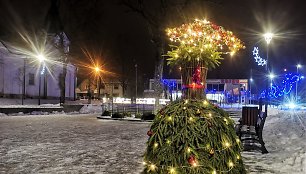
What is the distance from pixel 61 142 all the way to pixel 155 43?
52.9ft

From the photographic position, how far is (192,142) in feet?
16.3

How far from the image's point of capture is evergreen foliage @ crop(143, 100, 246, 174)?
195 inches

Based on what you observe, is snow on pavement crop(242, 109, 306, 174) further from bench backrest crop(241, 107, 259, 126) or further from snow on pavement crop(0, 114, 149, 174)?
snow on pavement crop(0, 114, 149, 174)

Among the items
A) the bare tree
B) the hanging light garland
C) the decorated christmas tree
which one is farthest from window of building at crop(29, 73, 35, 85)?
the decorated christmas tree

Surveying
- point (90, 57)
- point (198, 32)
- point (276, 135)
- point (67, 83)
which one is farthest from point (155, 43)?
point (90, 57)

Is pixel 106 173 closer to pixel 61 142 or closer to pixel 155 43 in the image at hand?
pixel 61 142

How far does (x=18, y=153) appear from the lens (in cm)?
1047

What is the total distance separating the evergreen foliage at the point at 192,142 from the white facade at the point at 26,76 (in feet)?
124

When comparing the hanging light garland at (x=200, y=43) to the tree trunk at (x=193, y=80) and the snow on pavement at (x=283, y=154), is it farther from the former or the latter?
the snow on pavement at (x=283, y=154)

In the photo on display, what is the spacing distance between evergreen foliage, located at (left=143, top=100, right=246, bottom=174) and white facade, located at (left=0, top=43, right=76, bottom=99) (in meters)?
37.9

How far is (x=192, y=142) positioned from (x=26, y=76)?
44.6 meters

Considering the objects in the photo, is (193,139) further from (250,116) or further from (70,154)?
(250,116)

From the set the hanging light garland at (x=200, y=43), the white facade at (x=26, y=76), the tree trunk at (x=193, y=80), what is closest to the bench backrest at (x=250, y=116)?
the hanging light garland at (x=200, y=43)

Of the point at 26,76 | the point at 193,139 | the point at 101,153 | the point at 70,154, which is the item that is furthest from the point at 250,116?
the point at 26,76
